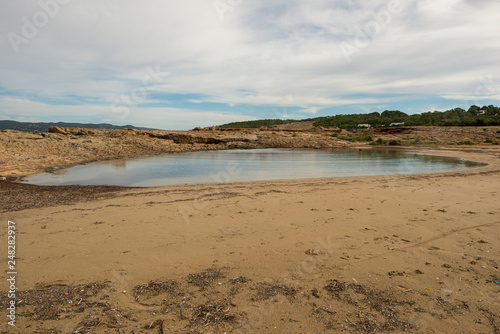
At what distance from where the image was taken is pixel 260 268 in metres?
3.79

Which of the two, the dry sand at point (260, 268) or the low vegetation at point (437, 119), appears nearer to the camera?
the dry sand at point (260, 268)

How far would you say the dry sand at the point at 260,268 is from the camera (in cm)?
274

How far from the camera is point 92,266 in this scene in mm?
3838

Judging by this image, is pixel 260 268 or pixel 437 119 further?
pixel 437 119

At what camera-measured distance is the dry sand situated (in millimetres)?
2740

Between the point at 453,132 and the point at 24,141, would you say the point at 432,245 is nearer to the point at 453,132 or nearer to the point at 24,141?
the point at 24,141

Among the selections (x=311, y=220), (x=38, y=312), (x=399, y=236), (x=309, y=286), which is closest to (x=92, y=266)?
(x=38, y=312)

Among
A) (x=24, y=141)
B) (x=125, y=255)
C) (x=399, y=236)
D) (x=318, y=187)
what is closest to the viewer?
(x=125, y=255)

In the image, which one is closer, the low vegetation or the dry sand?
the dry sand

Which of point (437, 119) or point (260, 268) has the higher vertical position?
point (437, 119)

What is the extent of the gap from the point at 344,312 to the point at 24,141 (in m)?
23.8

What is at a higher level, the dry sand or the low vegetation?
the low vegetation

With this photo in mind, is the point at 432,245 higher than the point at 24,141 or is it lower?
lower

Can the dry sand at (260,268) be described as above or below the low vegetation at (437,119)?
below
